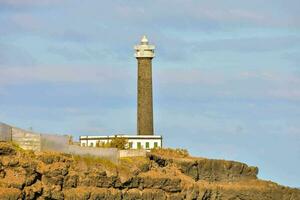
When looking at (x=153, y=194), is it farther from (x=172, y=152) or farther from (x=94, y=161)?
(x=172, y=152)

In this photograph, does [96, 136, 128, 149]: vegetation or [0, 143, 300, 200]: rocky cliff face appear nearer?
[0, 143, 300, 200]: rocky cliff face

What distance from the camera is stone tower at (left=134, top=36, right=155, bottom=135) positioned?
13750cm

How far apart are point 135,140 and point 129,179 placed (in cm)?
3578

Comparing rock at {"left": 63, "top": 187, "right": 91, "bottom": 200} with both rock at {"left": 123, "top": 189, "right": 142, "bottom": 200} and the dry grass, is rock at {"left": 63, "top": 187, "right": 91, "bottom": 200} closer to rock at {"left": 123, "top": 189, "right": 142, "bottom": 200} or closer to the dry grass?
the dry grass

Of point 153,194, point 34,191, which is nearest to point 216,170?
point 153,194

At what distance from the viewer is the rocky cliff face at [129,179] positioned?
79188 mm

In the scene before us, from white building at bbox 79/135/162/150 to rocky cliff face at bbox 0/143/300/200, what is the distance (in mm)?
15474

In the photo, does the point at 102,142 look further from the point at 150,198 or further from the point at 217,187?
the point at 150,198

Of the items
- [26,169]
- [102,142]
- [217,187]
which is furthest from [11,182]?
[102,142]

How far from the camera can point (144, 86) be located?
139 m

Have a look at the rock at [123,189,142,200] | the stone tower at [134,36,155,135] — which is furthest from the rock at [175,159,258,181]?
the stone tower at [134,36,155,135]

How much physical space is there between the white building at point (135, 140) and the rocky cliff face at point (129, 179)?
15474 mm

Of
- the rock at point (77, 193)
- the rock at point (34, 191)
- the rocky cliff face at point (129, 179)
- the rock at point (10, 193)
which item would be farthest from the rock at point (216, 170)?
the rock at point (10, 193)

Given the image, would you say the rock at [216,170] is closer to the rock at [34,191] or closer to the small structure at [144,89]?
the rock at [34,191]
